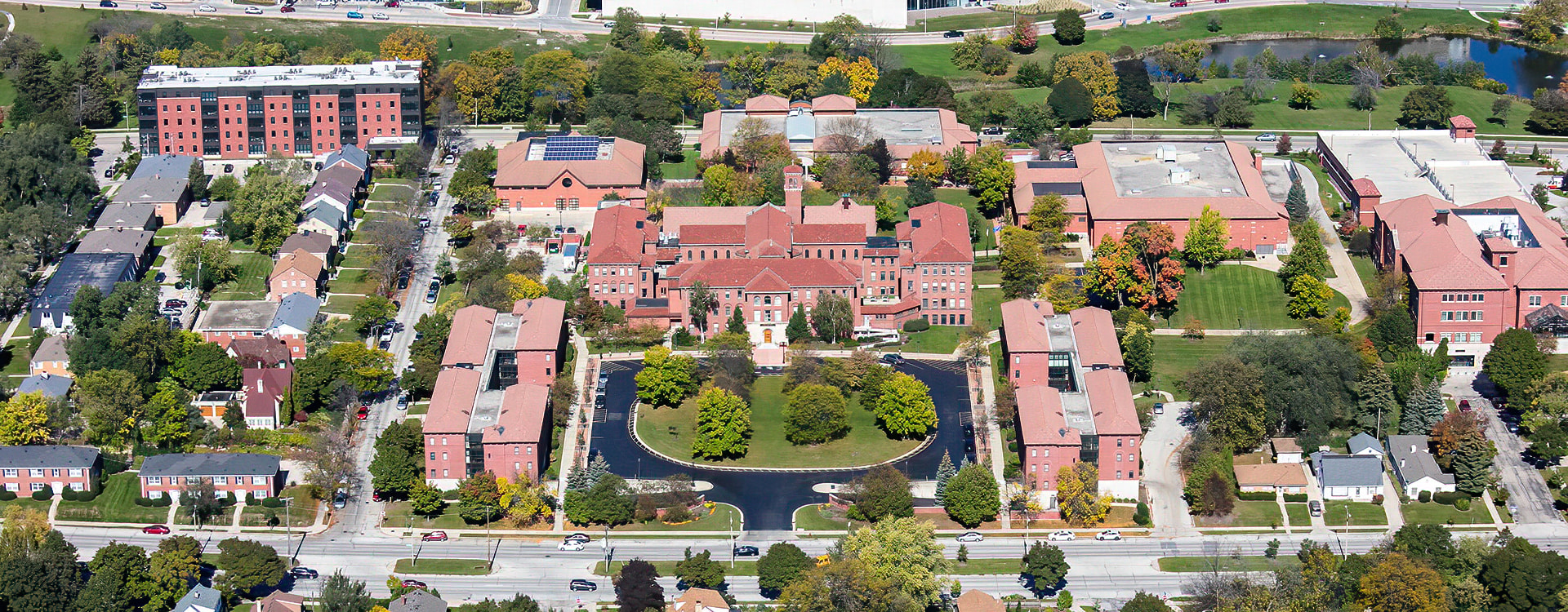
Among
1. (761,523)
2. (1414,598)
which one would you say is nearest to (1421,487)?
(1414,598)

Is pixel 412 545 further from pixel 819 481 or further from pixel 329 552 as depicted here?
pixel 819 481

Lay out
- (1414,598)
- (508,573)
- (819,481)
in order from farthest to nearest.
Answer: (819,481) < (508,573) < (1414,598)

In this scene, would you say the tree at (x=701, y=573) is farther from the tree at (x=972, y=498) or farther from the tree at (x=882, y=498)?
the tree at (x=972, y=498)

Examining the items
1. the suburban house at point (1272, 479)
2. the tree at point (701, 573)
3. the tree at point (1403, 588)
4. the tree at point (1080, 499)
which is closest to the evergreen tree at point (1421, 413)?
the suburban house at point (1272, 479)

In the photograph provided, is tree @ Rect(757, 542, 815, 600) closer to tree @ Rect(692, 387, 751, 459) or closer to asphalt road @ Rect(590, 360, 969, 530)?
asphalt road @ Rect(590, 360, 969, 530)

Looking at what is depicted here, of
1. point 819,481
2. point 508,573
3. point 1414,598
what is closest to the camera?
point 1414,598

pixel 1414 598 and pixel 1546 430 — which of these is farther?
pixel 1546 430
